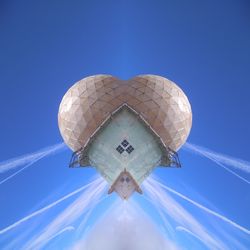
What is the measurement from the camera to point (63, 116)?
43.3 m

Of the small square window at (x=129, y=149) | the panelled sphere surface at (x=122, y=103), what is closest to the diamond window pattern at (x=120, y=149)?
the small square window at (x=129, y=149)

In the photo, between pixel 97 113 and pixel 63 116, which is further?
pixel 63 116

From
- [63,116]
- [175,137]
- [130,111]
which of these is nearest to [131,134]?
[130,111]

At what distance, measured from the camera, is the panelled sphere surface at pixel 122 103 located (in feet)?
134

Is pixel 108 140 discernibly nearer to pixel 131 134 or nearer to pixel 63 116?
pixel 131 134

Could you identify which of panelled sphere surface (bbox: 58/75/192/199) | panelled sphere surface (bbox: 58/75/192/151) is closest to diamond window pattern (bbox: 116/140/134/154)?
panelled sphere surface (bbox: 58/75/192/199)

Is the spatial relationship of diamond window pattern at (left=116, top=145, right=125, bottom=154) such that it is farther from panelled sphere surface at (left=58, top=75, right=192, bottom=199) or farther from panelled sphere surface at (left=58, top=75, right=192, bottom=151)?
A: panelled sphere surface at (left=58, top=75, right=192, bottom=151)

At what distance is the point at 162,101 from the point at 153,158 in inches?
238

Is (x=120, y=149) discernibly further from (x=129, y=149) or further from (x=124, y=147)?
(x=129, y=149)

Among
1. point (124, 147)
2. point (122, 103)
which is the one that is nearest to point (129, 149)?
point (124, 147)

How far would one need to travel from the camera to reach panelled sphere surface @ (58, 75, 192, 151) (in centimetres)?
4078

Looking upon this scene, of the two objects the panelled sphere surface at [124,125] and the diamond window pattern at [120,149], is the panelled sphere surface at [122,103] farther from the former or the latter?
the diamond window pattern at [120,149]

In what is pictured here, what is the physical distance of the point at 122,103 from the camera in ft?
133

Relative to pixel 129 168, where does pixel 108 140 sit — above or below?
above
